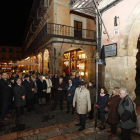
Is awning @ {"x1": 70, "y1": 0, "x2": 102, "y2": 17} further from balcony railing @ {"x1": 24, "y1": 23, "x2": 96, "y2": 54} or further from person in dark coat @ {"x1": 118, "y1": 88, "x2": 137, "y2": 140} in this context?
person in dark coat @ {"x1": 118, "y1": 88, "x2": 137, "y2": 140}

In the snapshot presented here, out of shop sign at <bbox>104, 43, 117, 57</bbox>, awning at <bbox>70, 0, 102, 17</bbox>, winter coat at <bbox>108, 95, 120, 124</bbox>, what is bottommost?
winter coat at <bbox>108, 95, 120, 124</bbox>

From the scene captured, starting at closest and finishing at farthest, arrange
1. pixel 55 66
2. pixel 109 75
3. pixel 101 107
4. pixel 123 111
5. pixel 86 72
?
pixel 123 111, pixel 101 107, pixel 109 75, pixel 55 66, pixel 86 72

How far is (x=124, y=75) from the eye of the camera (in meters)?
4.82

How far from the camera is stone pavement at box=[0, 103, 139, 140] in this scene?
3.97 metres

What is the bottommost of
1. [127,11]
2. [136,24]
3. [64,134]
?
[64,134]

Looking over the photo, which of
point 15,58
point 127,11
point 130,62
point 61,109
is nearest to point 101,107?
point 130,62

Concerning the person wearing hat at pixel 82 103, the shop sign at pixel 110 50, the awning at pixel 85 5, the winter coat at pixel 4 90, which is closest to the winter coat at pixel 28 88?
the winter coat at pixel 4 90

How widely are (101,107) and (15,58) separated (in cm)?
5624

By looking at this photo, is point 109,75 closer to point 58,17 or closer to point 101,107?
point 101,107

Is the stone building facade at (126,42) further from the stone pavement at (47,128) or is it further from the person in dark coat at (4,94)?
the person in dark coat at (4,94)

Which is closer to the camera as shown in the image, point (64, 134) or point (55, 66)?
point (64, 134)

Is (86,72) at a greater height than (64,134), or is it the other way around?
(86,72)

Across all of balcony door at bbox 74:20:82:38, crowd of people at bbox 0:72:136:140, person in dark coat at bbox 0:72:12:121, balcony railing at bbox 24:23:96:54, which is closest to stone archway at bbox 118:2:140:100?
crowd of people at bbox 0:72:136:140

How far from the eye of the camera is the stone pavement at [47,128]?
397cm
